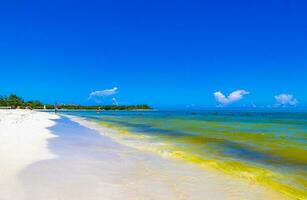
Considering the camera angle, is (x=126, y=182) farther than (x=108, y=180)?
No

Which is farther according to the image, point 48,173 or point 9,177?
point 48,173

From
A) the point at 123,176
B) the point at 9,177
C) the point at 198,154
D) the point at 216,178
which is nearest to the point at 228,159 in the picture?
the point at 198,154

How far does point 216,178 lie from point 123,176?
112 inches

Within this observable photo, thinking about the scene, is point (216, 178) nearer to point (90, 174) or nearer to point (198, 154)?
point (90, 174)

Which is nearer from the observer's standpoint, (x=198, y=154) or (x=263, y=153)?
(x=198, y=154)

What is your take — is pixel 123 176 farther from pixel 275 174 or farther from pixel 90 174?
pixel 275 174

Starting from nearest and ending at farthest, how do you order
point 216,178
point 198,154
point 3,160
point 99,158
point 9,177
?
1. point 9,177
2. point 216,178
3. point 3,160
4. point 99,158
5. point 198,154

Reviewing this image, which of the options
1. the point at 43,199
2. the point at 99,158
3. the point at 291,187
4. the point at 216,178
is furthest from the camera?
the point at 99,158

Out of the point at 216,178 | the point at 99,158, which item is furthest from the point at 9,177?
the point at 216,178

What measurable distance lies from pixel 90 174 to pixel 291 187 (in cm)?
580

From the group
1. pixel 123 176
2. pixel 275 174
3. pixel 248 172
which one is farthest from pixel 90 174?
pixel 275 174

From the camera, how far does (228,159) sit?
604 inches

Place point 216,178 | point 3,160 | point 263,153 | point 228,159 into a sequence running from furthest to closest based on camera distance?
point 263,153, point 228,159, point 3,160, point 216,178

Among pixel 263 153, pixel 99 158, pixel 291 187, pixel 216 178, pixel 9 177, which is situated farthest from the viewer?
pixel 263 153
